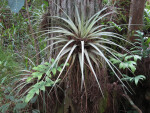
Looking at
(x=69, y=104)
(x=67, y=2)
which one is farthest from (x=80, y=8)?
(x=69, y=104)

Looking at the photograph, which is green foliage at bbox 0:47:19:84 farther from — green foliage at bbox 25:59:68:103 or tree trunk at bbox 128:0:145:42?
tree trunk at bbox 128:0:145:42

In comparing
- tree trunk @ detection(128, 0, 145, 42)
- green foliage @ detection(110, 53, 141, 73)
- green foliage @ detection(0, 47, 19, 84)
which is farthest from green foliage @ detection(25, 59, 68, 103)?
tree trunk @ detection(128, 0, 145, 42)

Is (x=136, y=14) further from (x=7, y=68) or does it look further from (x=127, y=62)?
(x=7, y=68)

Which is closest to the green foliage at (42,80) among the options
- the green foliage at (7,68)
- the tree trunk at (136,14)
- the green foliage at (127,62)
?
the green foliage at (127,62)

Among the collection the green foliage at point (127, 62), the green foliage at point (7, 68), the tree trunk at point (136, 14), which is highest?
the tree trunk at point (136, 14)

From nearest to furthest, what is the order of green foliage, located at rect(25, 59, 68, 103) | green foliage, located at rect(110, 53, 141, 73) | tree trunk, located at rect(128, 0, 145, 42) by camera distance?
green foliage, located at rect(25, 59, 68, 103)
green foliage, located at rect(110, 53, 141, 73)
tree trunk, located at rect(128, 0, 145, 42)

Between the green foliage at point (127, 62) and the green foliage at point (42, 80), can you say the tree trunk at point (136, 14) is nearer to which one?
the green foliage at point (127, 62)

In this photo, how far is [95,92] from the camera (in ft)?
4.75

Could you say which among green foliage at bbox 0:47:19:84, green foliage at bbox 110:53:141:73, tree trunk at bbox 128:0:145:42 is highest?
tree trunk at bbox 128:0:145:42

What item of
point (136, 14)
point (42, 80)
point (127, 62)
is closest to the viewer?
point (42, 80)

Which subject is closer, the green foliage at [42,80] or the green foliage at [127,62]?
the green foliage at [42,80]

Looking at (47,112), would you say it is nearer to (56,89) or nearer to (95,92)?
(56,89)

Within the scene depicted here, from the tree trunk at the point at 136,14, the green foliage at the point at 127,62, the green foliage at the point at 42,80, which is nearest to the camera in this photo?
the green foliage at the point at 42,80

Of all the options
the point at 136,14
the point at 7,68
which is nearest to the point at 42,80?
the point at 7,68
